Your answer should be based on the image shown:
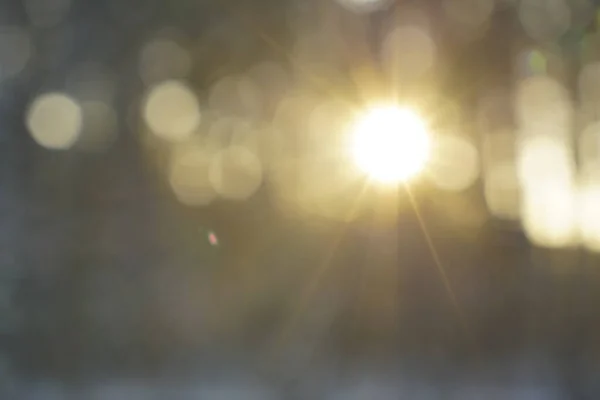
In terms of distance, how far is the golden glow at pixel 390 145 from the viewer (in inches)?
78.9

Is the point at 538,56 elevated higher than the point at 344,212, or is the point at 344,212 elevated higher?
the point at 538,56

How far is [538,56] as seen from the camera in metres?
2.08

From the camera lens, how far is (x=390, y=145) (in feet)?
6.56

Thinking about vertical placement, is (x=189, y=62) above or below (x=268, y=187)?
above

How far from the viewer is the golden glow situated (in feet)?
6.57

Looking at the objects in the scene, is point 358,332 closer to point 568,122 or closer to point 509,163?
point 509,163

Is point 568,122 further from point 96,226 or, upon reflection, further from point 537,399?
point 96,226

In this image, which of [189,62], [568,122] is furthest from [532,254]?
[189,62]

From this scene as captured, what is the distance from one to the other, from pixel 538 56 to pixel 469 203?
467mm

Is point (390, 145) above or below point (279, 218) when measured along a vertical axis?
above

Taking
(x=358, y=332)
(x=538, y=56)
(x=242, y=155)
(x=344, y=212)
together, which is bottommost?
(x=358, y=332)

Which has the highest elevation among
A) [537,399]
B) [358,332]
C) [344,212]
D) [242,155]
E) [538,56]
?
[538,56]

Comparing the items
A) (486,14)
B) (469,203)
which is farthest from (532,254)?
(486,14)

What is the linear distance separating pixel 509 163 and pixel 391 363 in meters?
0.65
